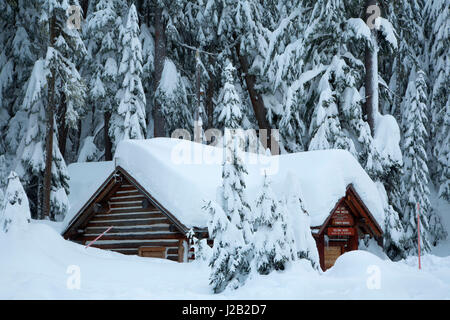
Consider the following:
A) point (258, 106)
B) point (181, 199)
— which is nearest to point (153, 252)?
point (181, 199)

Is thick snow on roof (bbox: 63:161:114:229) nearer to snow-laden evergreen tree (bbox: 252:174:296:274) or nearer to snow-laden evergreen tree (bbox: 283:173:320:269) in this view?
snow-laden evergreen tree (bbox: 283:173:320:269)

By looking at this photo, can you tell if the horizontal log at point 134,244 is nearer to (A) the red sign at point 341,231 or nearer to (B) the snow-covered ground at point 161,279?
(B) the snow-covered ground at point 161,279

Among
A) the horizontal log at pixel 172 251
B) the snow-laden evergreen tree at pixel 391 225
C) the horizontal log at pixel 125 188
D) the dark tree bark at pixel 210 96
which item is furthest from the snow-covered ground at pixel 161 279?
the dark tree bark at pixel 210 96

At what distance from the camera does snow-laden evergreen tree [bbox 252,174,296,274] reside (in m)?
10.1

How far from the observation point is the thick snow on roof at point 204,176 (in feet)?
53.4

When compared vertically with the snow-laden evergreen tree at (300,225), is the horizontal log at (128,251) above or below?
below

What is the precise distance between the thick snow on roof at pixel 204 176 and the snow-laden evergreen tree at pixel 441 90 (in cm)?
1444

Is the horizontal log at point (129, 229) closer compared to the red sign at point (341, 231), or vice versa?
the horizontal log at point (129, 229)

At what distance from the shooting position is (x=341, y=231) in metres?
18.3

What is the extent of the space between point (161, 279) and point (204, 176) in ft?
19.9

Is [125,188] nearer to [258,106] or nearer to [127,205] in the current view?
[127,205]

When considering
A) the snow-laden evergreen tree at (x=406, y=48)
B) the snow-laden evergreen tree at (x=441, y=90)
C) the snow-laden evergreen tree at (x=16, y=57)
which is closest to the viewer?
the snow-laden evergreen tree at (x=16, y=57)
